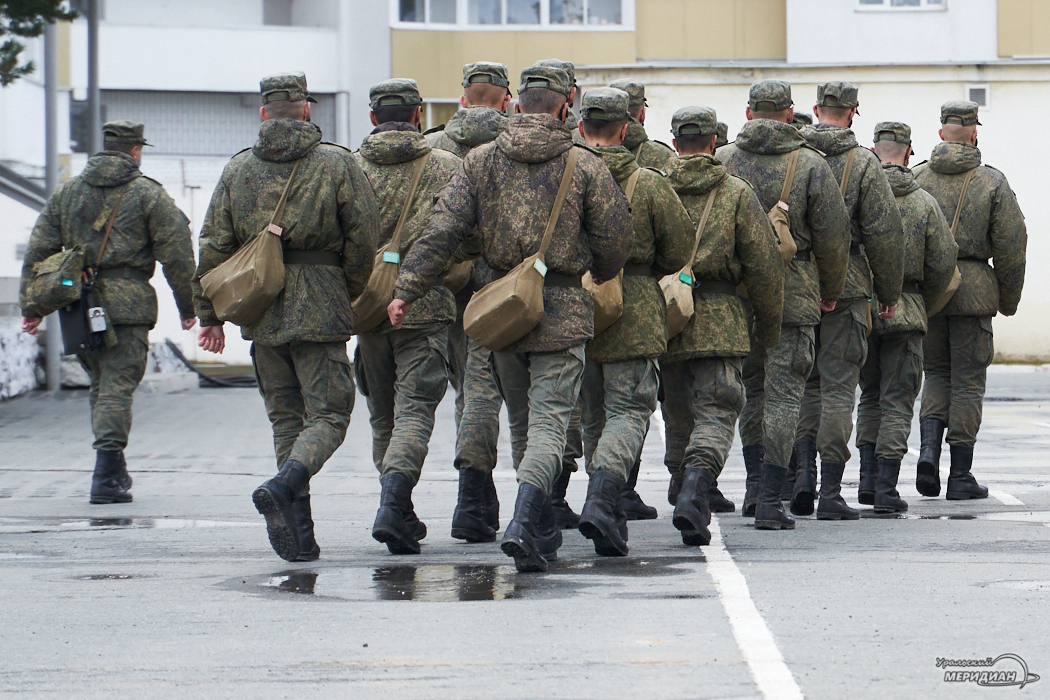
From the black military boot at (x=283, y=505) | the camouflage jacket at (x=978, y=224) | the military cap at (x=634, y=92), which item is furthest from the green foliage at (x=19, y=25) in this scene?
the black military boot at (x=283, y=505)

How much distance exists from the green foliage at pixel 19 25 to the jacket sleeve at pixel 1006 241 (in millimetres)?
9445

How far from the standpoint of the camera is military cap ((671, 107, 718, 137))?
24.7 ft

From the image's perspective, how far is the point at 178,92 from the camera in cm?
2820

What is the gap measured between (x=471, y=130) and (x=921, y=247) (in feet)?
8.86

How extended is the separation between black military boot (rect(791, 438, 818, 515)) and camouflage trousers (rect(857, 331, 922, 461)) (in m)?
0.42

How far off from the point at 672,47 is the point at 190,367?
35.3 feet

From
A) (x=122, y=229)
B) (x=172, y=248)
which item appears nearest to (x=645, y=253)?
(x=172, y=248)

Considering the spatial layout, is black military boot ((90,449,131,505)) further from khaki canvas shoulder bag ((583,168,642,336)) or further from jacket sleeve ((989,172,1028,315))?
jacket sleeve ((989,172,1028,315))

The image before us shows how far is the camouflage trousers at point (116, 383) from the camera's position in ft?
31.0

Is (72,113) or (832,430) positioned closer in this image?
(832,430)

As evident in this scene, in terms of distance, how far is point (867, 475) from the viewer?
912 cm

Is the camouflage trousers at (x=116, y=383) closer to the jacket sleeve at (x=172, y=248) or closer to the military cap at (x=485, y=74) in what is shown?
the jacket sleeve at (x=172, y=248)

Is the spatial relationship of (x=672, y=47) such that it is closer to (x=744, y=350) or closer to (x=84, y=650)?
(x=744, y=350)

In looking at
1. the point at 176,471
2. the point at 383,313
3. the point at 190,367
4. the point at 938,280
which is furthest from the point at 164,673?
the point at 190,367
